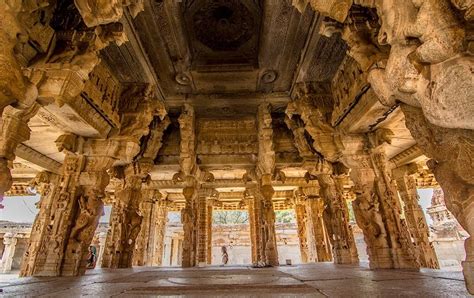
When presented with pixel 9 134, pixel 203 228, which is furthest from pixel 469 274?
pixel 203 228

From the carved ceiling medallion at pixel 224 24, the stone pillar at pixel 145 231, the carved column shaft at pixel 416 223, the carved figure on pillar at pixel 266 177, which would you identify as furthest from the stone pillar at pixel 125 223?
the carved column shaft at pixel 416 223

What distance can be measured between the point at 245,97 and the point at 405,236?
5.05 metres

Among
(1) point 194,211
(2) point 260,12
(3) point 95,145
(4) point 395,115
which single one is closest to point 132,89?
(3) point 95,145

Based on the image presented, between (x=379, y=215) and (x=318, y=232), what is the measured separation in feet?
17.3

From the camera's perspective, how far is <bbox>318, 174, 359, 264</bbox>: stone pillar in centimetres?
664

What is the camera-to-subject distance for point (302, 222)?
1205 cm

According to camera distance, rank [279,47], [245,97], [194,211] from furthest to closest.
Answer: [194,211]
[245,97]
[279,47]

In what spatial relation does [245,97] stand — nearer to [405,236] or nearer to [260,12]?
[260,12]

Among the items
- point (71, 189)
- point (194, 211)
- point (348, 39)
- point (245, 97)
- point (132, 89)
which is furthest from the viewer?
point (194, 211)

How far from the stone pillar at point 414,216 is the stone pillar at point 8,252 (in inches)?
843

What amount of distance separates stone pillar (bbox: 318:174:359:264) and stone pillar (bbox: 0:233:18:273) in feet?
63.3

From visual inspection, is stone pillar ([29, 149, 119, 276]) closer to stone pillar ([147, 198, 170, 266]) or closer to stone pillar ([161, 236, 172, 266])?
stone pillar ([147, 198, 170, 266])

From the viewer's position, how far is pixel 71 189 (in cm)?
539

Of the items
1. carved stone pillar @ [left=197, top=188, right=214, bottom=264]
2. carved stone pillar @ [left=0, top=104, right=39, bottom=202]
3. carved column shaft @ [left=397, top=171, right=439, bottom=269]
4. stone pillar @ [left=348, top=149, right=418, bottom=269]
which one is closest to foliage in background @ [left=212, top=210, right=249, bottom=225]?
carved stone pillar @ [left=197, top=188, right=214, bottom=264]
